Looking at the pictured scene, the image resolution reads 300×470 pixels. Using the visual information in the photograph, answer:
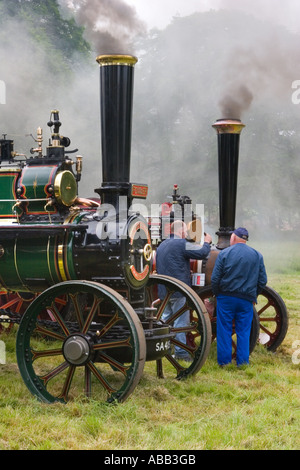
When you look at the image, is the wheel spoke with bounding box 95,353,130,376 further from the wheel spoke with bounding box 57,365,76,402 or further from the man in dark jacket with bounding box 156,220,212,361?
the man in dark jacket with bounding box 156,220,212,361

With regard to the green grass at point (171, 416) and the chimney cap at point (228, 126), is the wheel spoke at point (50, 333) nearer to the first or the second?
the green grass at point (171, 416)

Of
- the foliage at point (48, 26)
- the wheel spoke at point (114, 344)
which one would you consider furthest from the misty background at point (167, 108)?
the wheel spoke at point (114, 344)

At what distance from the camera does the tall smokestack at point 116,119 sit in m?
4.18

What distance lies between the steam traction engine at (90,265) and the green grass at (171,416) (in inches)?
6.8

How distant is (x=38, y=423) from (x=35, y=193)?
172 cm

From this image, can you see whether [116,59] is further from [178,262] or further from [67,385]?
[67,385]

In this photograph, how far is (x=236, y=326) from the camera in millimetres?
5270

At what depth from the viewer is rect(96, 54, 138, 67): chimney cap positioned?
4184 millimetres

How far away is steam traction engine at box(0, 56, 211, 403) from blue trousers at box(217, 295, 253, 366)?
1.79 feet

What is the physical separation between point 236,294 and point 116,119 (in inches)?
71.4

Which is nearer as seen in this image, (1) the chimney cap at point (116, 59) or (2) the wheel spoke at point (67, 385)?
(2) the wheel spoke at point (67, 385)

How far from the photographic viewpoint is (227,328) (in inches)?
207

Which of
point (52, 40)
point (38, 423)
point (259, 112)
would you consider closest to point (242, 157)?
point (259, 112)
